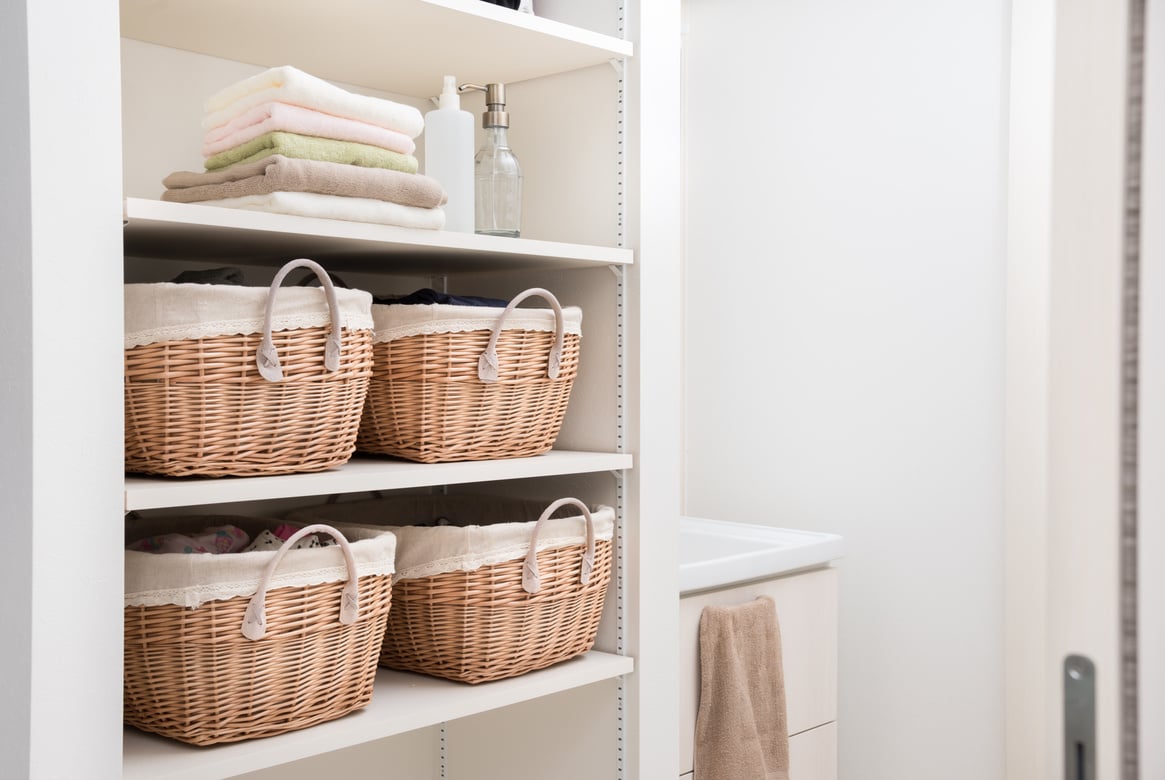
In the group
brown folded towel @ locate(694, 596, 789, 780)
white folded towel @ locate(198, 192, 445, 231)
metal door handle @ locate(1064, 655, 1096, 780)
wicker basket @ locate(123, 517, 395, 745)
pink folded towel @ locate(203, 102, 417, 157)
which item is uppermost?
pink folded towel @ locate(203, 102, 417, 157)

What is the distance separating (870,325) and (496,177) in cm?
121

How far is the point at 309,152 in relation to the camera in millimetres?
1182

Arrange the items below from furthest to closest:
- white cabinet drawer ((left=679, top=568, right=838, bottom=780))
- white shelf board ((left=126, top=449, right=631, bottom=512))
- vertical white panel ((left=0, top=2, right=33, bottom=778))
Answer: white cabinet drawer ((left=679, top=568, right=838, bottom=780))
white shelf board ((left=126, top=449, right=631, bottom=512))
vertical white panel ((left=0, top=2, right=33, bottom=778))

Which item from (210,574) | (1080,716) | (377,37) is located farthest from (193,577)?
(1080,716)

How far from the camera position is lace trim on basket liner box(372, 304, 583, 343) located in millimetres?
1302

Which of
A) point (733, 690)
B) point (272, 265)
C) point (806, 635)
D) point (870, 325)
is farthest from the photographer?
point (870, 325)

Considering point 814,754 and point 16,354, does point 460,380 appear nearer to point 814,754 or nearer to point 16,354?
point 16,354

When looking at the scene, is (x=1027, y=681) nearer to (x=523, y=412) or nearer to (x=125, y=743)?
(x=523, y=412)

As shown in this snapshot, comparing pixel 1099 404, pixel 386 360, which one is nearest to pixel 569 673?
pixel 386 360

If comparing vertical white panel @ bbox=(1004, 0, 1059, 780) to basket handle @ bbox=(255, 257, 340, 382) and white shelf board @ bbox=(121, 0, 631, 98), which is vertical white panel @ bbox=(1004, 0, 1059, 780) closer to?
white shelf board @ bbox=(121, 0, 631, 98)

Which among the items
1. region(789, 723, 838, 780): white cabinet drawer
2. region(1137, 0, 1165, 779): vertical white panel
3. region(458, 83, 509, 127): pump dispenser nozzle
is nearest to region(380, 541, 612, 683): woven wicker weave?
region(458, 83, 509, 127): pump dispenser nozzle

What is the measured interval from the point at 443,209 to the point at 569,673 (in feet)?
2.13

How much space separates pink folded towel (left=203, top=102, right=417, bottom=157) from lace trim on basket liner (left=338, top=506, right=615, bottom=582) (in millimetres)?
471

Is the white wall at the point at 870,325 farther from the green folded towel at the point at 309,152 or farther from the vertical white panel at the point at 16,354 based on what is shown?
the vertical white panel at the point at 16,354
